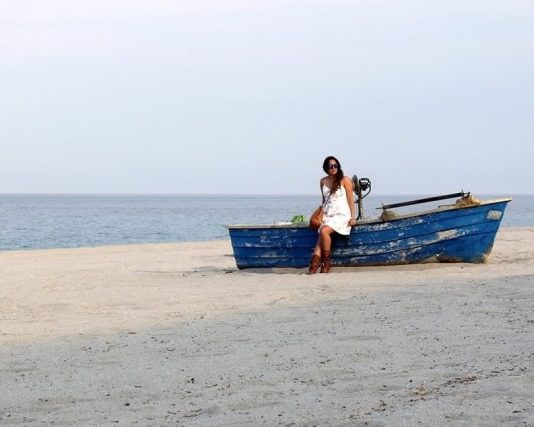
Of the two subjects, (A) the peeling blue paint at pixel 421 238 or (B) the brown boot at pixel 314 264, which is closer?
(B) the brown boot at pixel 314 264

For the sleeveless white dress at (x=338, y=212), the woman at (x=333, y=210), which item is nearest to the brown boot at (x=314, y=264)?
the woman at (x=333, y=210)

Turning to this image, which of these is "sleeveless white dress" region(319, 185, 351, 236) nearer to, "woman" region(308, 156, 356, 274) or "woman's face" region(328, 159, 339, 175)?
"woman" region(308, 156, 356, 274)

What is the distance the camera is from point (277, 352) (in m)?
6.39

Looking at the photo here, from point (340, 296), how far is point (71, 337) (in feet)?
10.4

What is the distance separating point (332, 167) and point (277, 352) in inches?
245

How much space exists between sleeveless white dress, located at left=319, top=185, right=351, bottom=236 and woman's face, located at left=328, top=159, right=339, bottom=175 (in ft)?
0.76

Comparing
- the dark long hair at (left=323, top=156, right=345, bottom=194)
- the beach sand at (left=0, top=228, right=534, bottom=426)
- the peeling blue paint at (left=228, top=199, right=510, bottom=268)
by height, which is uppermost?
the dark long hair at (left=323, top=156, right=345, bottom=194)

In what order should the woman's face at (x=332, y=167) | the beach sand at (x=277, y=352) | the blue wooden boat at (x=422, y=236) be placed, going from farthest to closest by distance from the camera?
the blue wooden boat at (x=422, y=236)
the woman's face at (x=332, y=167)
the beach sand at (x=277, y=352)

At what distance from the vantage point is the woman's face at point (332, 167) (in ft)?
40.4

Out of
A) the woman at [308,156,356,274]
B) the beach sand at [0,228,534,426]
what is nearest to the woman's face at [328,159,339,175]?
the woman at [308,156,356,274]

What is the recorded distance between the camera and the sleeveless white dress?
12.3 meters

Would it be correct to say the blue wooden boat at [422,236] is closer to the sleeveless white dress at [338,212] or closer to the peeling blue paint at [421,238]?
the peeling blue paint at [421,238]

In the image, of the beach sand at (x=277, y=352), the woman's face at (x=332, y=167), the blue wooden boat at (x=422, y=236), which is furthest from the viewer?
the blue wooden boat at (x=422, y=236)

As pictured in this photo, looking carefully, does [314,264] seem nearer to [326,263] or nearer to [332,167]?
[326,263]
